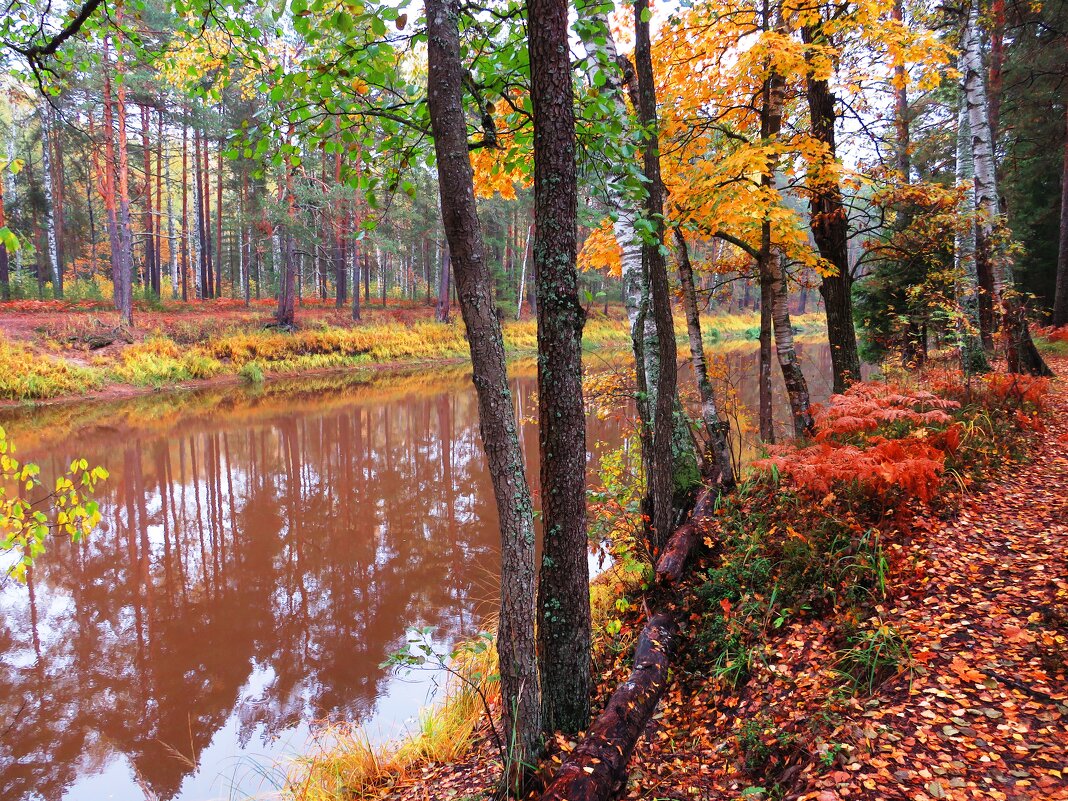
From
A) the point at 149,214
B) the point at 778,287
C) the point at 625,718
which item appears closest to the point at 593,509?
the point at 778,287

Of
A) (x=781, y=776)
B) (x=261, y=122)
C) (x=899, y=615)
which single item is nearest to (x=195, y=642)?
(x=261, y=122)

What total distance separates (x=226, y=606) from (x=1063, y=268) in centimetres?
1704

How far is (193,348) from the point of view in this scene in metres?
19.6

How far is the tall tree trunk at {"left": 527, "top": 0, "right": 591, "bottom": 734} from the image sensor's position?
2758mm

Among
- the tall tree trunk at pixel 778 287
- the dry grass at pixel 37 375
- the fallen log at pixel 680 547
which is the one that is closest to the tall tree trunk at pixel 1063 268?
the tall tree trunk at pixel 778 287

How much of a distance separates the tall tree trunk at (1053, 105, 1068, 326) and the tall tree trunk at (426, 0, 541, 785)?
1495 centimetres

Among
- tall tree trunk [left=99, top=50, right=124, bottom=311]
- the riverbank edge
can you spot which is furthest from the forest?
tall tree trunk [left=99, top=50, right=124, bottom=311]

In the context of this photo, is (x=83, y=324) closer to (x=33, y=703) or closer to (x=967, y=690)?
(x=33, y=703)

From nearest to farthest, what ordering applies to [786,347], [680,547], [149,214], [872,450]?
[872,450]
[680,547]
[786,347]
[149,214]

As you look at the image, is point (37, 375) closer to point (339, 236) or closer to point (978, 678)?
point (339, 236)

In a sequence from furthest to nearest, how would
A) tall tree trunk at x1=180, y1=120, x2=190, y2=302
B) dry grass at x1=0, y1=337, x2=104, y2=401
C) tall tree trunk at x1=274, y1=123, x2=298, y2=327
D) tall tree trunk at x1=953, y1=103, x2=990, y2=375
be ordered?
1. tall tree trunk at x1=180, y1=120, x2=190, y2=302
2. tall tree trunk at x1=274, y1=123, x2=298, y2=327
3. dry grass at x1=0, y1=337, x2=104, y2=401
4. tall tree trunk at x1=953, y1=103, x2=990, y2=375

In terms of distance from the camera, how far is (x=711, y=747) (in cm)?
295

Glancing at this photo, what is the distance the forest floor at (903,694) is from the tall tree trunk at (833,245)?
3236 millimetres

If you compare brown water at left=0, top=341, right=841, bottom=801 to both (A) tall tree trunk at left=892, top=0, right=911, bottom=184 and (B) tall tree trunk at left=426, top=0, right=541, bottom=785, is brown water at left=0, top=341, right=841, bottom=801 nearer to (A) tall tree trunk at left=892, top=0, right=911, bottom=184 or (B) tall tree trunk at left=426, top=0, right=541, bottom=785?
(B) tall tree trunk at left=426, top=0, right=541, bottom=785
